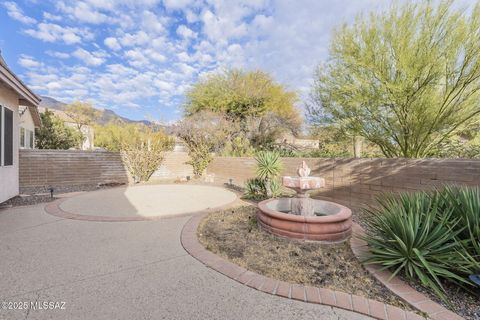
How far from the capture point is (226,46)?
14.1 m

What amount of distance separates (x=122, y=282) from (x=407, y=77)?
6.77 meters

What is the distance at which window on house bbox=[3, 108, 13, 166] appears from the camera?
6824 millimetres

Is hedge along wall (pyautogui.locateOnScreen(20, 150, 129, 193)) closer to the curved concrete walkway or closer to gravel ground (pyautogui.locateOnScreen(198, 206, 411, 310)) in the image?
the curved concrete walkway

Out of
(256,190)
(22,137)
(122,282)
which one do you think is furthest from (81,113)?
(122,282)

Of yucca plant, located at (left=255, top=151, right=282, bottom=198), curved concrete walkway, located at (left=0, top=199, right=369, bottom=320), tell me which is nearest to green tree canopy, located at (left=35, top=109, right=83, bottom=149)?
curved concrete walkway, located at (left=0, top=199, right=369, bottom=320)

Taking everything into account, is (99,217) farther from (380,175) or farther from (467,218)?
(380,175)

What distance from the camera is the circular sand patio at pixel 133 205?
582cm

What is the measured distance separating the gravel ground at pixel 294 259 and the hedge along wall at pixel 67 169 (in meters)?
8.80

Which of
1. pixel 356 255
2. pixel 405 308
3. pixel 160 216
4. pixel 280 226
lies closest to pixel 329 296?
pixel 405 308

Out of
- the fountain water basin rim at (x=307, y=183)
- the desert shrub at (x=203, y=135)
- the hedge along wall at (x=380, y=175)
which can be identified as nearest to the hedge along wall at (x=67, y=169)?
the desert shrub at (x=203, y=135)

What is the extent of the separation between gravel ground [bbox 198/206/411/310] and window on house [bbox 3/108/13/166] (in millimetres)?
6489

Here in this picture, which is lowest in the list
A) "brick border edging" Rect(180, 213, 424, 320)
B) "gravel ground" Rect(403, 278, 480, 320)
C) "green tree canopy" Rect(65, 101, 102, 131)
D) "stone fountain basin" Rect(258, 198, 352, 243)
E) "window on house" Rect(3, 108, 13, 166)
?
"gravel ground" Rect(403, 278, 480, 320)

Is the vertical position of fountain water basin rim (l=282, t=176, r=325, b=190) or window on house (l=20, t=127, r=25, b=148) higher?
window on house (l=20, t=127, r=25, b=148)

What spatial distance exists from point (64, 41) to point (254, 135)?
1240cm
